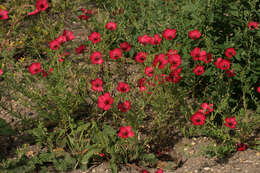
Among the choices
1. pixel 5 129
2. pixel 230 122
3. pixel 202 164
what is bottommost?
pixel 202 164

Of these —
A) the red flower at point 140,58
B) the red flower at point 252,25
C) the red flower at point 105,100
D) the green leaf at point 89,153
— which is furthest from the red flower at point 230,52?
the green leaf at point 89,153

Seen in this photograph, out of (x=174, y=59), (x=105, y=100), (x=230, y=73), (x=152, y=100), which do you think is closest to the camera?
(x=105, y=100)

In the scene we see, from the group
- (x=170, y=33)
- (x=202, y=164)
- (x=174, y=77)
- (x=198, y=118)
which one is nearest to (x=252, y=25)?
(x=170, y=33)

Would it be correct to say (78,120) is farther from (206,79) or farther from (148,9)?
(148,9)

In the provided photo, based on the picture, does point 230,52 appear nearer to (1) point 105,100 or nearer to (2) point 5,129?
(1) point 105,100

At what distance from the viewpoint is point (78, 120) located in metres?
2.98

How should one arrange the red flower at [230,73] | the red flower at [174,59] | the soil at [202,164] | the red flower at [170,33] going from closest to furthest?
1. the soil at [202,164]
2. the red flower at [174,59]
3. the red flower at [230,73]
4. the red flower at [170,33]

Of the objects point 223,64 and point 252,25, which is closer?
point 223,64

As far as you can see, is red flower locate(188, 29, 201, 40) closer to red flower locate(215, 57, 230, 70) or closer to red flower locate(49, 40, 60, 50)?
red flower locate(215, 57, 230, 70)

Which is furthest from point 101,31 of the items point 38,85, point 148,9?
point 38,85

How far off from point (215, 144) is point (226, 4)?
4.15 ft

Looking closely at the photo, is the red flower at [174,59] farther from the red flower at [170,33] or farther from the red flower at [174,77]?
the red flower at [170,33]

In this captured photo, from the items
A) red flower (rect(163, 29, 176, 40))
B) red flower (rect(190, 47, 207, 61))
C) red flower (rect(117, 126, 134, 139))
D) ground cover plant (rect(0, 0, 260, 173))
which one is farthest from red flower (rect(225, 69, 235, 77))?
red flower (rect(117, 126, 134, 139))

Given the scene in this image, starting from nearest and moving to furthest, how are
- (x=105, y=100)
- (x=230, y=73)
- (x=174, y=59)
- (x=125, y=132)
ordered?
(x=125, y=132) → (x=105, y=100) → (x=174, y=59) → (x=230, y=73)
